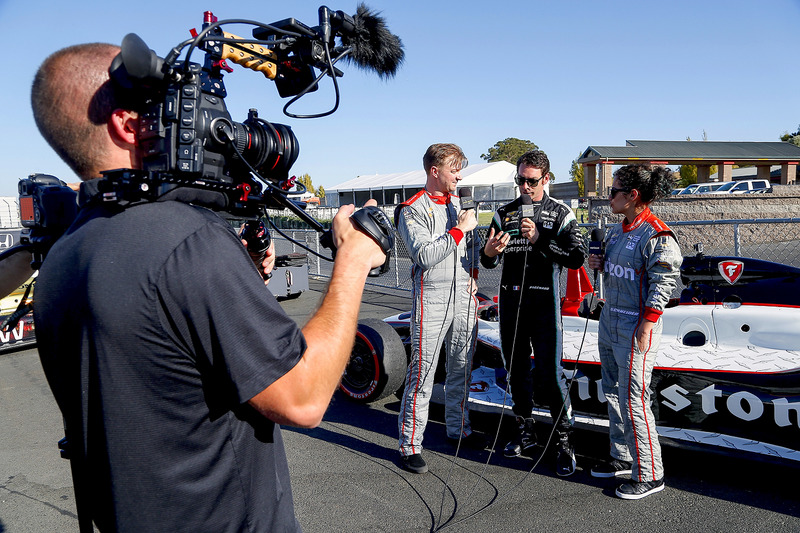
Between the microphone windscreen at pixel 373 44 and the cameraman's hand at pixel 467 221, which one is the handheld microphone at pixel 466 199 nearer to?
the cameraman's hand at pixel 467 221

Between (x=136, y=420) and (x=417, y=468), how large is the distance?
291 cm

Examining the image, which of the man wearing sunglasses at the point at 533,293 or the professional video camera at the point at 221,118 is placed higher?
the professional video camera at the point at 221,118

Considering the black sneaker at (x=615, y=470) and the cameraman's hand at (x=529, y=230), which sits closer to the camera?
the black sneaker at (x=615, y=470)

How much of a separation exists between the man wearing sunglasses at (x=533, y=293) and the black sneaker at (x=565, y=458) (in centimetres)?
1

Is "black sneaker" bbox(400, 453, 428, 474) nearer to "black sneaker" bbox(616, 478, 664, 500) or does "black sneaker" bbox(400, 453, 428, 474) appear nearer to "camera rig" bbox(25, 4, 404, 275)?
"black sneaker" bbox(616, 478, 664, 500)

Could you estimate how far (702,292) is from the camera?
12.5 ft

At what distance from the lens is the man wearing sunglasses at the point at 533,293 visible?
3855 millimetres

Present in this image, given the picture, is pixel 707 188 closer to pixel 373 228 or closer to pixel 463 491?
pixel 463 491

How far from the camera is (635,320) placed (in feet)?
11.0

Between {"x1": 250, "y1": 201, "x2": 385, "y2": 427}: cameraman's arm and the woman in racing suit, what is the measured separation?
243cm

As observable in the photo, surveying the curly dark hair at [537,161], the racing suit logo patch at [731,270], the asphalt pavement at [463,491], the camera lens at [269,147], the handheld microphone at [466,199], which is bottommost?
the asphalt pavement at [463,491]

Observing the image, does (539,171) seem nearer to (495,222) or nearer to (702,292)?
(495,222)

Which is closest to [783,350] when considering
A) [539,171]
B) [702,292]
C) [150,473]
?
[702,292]

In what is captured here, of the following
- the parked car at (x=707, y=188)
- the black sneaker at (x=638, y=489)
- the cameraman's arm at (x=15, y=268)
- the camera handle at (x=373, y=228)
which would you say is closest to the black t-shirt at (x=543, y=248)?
the black sneaker at (x=638, y=489)
